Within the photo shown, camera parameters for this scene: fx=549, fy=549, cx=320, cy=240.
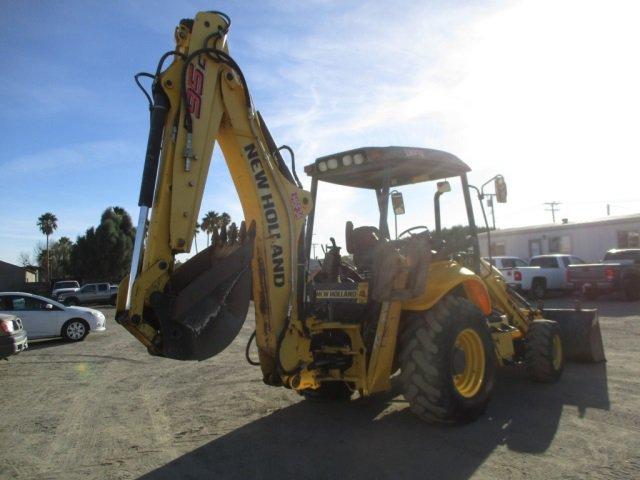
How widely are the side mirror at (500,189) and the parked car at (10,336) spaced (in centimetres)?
864

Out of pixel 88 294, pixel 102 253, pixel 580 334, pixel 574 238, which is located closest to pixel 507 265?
pixel 574 238

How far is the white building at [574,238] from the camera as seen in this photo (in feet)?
86.7

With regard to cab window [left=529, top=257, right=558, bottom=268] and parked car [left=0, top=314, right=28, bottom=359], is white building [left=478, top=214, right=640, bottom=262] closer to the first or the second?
cab window [left=529, top=257, right=558, bottom=268]

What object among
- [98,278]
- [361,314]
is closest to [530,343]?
[361,314]

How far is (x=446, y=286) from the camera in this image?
217 inches

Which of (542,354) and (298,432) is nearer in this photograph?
(298,432)

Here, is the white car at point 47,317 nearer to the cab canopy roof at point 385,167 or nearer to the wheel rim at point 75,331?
the wheel rim at point 75,331

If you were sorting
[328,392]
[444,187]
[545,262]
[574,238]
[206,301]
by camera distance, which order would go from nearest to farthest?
[206,301], [328,392], [444,187], [545,262], [574,238]

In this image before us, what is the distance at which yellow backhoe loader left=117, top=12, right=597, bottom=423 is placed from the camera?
170 inches

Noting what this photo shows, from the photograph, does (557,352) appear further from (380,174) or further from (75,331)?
(75,331)

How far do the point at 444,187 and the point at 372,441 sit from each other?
3.15 metres

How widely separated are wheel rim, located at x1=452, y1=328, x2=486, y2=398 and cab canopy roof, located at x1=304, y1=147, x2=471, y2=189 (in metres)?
1.79

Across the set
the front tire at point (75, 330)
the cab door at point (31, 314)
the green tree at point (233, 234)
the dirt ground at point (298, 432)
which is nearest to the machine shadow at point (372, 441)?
the dirt ground at point (298, 432)

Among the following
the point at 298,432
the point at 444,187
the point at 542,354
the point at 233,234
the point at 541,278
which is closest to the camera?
the point at 233,234
